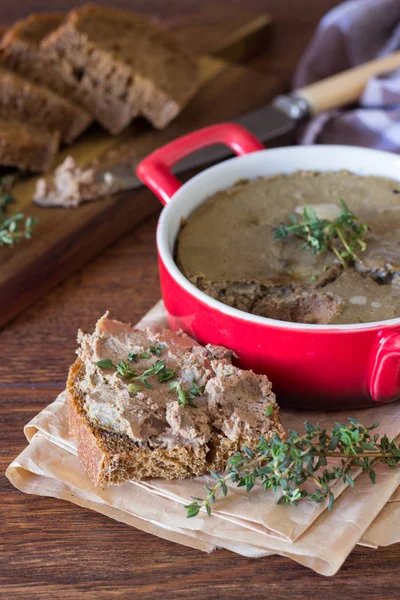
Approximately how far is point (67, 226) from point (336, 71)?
1817 mm

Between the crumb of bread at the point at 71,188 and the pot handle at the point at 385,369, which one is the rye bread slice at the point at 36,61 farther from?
the pot handle at the point at 385,369

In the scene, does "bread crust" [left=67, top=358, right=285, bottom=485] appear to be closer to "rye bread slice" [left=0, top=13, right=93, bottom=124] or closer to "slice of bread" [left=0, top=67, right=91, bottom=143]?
"slice of bread" [left=0, top=67, right=91, bottom=143]

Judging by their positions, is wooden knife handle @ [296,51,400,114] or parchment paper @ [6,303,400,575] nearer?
parchment paper @ [6,303,400,575]

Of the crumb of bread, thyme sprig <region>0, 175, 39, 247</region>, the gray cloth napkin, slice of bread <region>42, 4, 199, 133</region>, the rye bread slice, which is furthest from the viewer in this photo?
the rye bread slice

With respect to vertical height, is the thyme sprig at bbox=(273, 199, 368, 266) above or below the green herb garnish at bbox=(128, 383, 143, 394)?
above

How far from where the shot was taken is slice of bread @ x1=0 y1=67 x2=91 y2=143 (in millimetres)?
3777

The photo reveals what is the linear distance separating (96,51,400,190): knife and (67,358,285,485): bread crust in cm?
161

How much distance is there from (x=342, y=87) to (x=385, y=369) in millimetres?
2045

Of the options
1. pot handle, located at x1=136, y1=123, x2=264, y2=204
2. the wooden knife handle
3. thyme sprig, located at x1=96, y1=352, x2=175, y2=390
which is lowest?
the wooden knife handle

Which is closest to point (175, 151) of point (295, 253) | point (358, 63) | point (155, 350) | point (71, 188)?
point (295, 253)

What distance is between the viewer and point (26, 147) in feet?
11.7

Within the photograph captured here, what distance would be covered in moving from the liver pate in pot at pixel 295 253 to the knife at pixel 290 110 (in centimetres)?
74

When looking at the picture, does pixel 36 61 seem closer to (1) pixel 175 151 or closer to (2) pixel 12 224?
(2) pixel 12 224

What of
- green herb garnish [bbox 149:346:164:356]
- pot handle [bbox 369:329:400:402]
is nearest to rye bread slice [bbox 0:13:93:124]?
green herb garnish [bbox 149:346:164:356]
